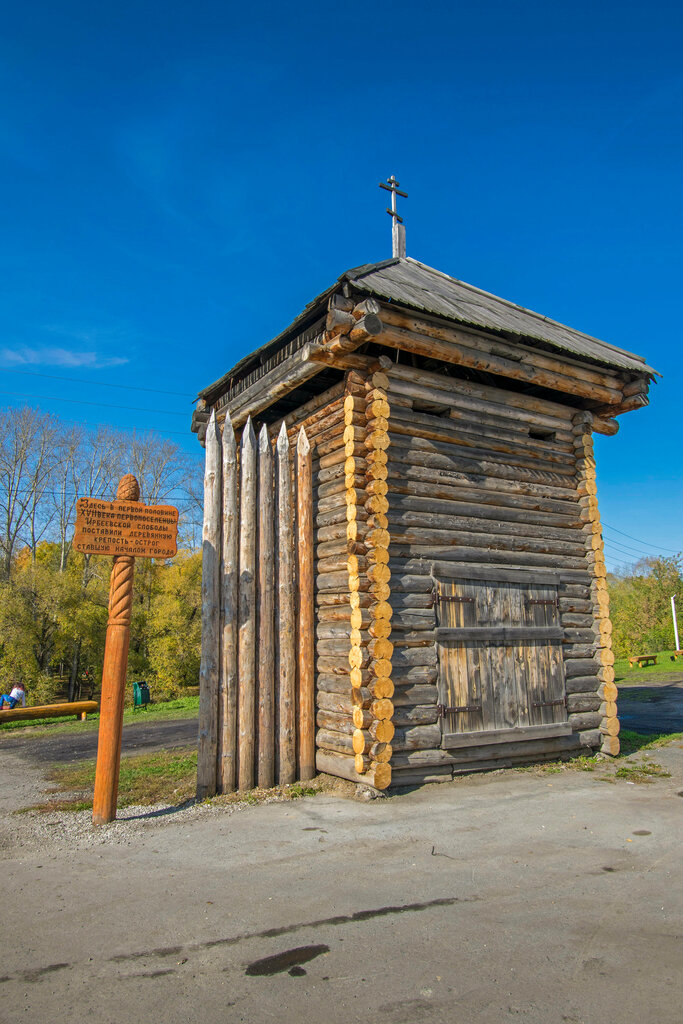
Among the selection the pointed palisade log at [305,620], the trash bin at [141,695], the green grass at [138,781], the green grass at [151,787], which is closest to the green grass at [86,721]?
the trash bin at [141,695]

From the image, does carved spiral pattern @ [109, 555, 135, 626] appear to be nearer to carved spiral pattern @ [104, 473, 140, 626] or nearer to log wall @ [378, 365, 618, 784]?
carved spiral pattern @ [104, 473, 140, 626]

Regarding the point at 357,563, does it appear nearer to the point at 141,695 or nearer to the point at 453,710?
the point at 453,710

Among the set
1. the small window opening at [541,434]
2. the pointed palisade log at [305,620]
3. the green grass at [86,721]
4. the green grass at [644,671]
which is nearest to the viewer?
the pointed palisade log at [305,620]

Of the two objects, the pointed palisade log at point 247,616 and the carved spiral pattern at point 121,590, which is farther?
the pointed palisade log at point 247,616

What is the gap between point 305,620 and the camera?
27.1 feet

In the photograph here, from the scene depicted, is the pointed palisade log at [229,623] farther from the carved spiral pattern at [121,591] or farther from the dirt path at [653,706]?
the dirt path at [653,706]

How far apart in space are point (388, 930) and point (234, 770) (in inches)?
151

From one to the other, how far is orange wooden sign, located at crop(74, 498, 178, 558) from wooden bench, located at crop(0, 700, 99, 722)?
12.5 m

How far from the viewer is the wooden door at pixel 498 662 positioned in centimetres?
848

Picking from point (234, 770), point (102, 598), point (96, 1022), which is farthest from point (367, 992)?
point (102, 598)

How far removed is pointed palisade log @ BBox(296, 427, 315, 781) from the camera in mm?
8086

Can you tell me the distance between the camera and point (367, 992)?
3268 millimetres

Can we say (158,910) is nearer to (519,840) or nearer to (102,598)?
(519,840)

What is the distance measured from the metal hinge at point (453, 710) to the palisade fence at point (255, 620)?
163 centimetres
